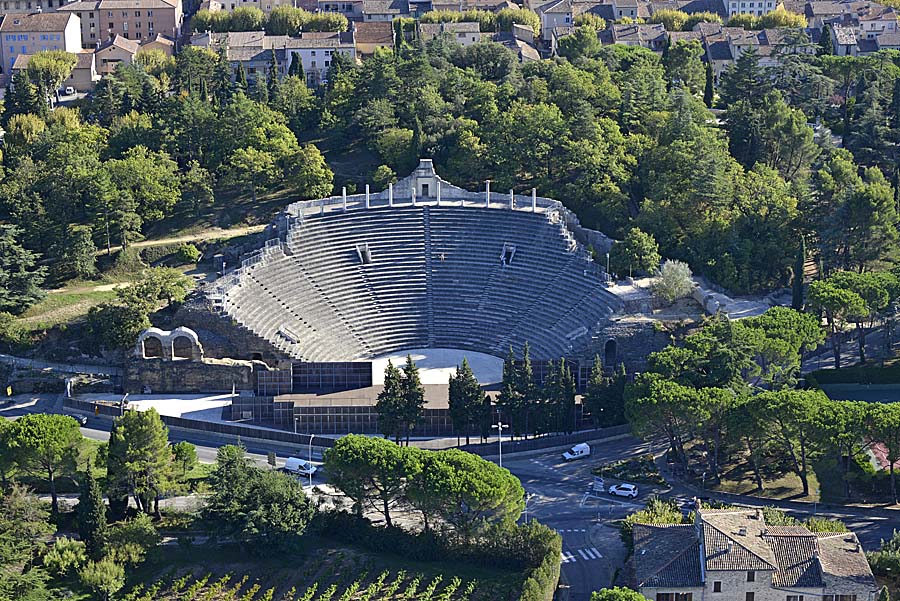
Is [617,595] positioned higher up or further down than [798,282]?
further down

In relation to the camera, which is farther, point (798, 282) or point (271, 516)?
point (798, 282)

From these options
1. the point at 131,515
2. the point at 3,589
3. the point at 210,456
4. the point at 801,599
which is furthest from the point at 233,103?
the point at 801,599

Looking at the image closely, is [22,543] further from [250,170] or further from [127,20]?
[127,20]

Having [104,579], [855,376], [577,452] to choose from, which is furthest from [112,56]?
[104,579]

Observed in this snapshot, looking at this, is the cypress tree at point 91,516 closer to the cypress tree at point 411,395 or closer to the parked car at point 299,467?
the parked car at point 299,467

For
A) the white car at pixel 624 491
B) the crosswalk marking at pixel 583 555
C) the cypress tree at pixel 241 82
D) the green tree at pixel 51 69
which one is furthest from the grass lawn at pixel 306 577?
the green tree at pixel 51 69

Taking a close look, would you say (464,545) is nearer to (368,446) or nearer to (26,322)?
(368,446)
